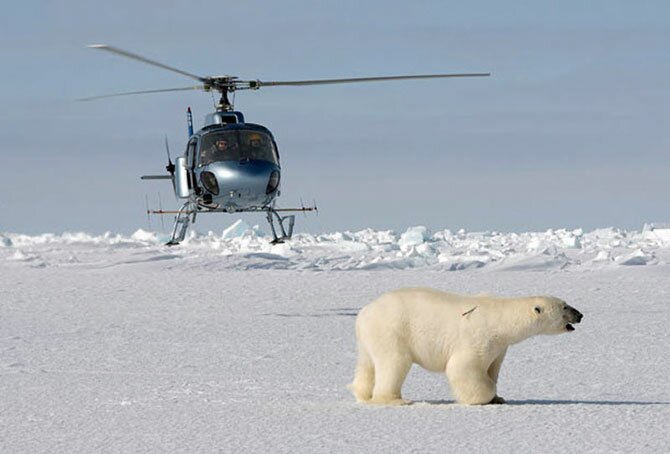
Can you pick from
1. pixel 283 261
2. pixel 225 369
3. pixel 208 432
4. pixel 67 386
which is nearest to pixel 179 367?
pixel 225 369

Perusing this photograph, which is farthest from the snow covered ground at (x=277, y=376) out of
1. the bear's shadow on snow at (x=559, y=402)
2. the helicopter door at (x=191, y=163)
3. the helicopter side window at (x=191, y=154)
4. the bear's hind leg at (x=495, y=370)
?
the helicopter side window at (x=191, y=154)

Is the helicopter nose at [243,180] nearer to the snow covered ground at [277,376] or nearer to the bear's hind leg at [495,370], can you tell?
the snow covered ground at [277,376]

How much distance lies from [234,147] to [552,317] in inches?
392

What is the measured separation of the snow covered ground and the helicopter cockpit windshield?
2.40 meters

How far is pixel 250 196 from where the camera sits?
53.1ft

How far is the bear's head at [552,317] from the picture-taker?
22.5ft

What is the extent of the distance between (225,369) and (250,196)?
254 inches

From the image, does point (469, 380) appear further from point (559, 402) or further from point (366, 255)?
point (366, 255)

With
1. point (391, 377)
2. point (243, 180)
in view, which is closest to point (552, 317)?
point (391, 377)

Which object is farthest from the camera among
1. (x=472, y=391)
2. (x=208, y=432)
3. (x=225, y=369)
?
(x=225, y=369)

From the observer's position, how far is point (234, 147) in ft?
53.3

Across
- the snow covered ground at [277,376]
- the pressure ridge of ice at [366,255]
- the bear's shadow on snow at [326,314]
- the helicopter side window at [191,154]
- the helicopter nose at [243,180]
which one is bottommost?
the pressure ridge of ice at [366,255]

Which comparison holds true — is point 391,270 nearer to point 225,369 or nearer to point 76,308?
point 76,308

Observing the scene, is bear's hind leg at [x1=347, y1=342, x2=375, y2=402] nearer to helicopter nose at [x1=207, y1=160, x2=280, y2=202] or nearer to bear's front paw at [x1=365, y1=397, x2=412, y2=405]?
bear's front paw at [x1=365, y1=397, x2=412, y2=405]
